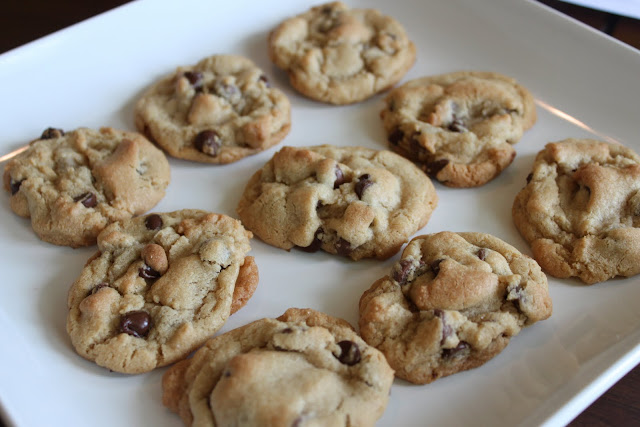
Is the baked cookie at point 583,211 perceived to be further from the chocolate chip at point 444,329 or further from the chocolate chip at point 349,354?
the chocolate chip at point 349,354

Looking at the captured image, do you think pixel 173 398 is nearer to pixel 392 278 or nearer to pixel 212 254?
pixel 212 254

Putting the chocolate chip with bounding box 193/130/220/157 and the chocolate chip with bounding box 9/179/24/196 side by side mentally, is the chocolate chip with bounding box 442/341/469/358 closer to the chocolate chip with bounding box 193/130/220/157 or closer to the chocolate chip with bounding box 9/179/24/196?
the chocolate chip with bounding box 193/130/220/157

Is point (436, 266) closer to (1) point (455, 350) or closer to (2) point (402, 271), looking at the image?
(2) point (402, 271)

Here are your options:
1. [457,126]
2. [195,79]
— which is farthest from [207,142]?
[457,126]

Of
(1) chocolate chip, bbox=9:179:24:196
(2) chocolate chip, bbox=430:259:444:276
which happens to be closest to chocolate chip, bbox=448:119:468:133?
(2) chocolate chip, bbox=430:259:444:276

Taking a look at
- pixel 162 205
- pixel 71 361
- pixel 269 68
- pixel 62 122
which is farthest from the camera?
pixel 269 68

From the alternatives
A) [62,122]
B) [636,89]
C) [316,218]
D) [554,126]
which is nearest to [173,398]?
[316,218]
